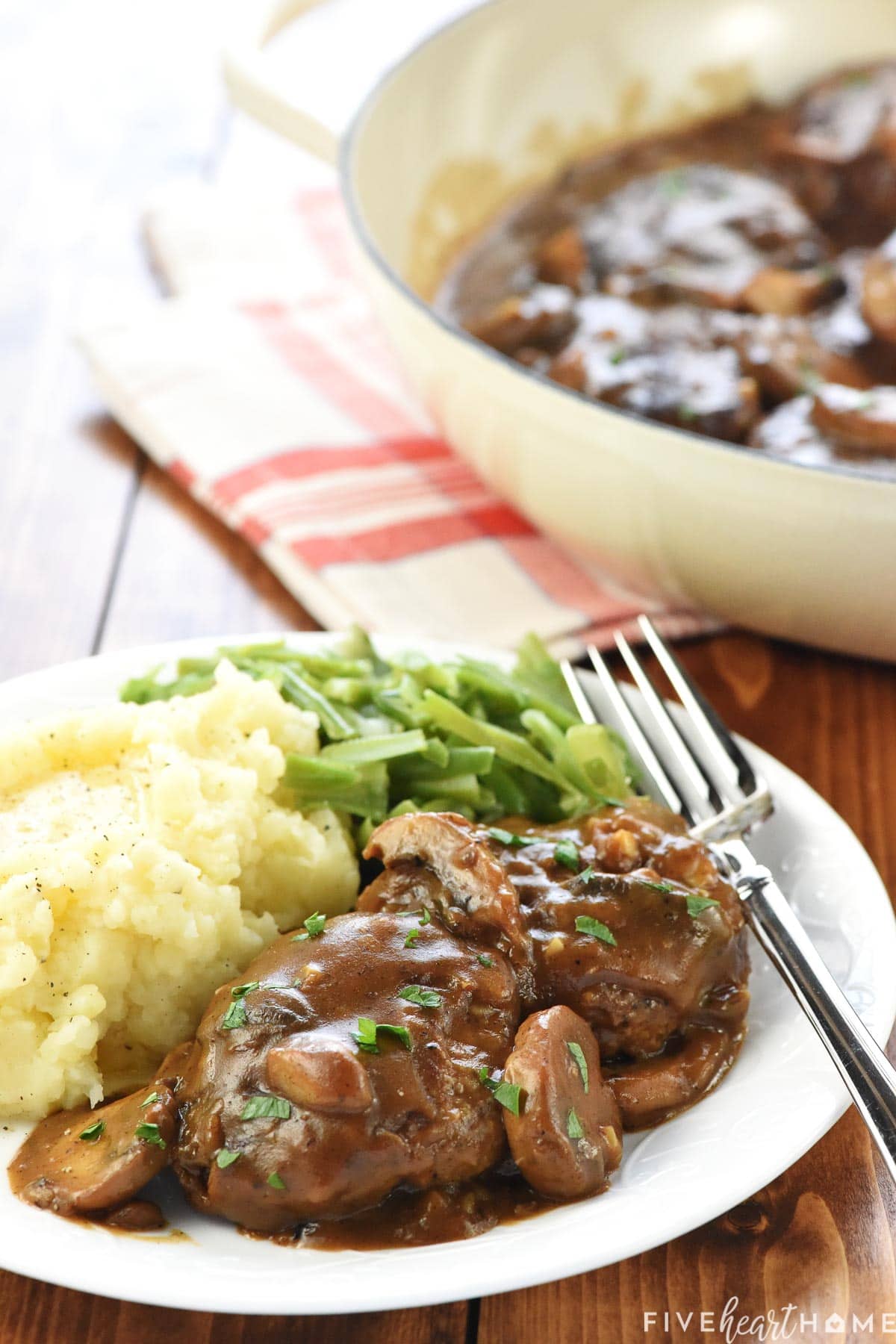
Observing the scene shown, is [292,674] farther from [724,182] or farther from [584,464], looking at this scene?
[724,182]

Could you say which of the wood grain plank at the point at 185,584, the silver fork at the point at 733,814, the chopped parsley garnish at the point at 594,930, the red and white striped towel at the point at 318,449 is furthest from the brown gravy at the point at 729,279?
the chopped parsley garnish at the point at 594,930

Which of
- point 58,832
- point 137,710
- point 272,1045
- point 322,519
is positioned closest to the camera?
point 272,1045

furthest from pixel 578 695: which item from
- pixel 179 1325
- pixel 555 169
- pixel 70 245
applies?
pixel 70 245

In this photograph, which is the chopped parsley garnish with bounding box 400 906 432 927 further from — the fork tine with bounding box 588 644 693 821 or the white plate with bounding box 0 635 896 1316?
the fork tine with bounding box 588 644 693 821

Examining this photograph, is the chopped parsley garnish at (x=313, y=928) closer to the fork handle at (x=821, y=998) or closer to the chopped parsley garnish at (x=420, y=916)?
the chopped parsley garnish at (x=420, y=916)

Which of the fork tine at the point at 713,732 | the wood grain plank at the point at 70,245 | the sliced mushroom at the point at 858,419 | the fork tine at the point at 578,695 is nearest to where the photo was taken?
the fork tine at the point at 713,732

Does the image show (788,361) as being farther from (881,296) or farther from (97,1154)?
(97,1154)

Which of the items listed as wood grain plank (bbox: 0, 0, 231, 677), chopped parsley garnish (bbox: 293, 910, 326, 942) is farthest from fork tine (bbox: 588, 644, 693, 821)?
wood grain plank (bbox: 0, 0, 231, 677)

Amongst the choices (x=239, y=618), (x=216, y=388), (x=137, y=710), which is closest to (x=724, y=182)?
(x=216, y=388)
